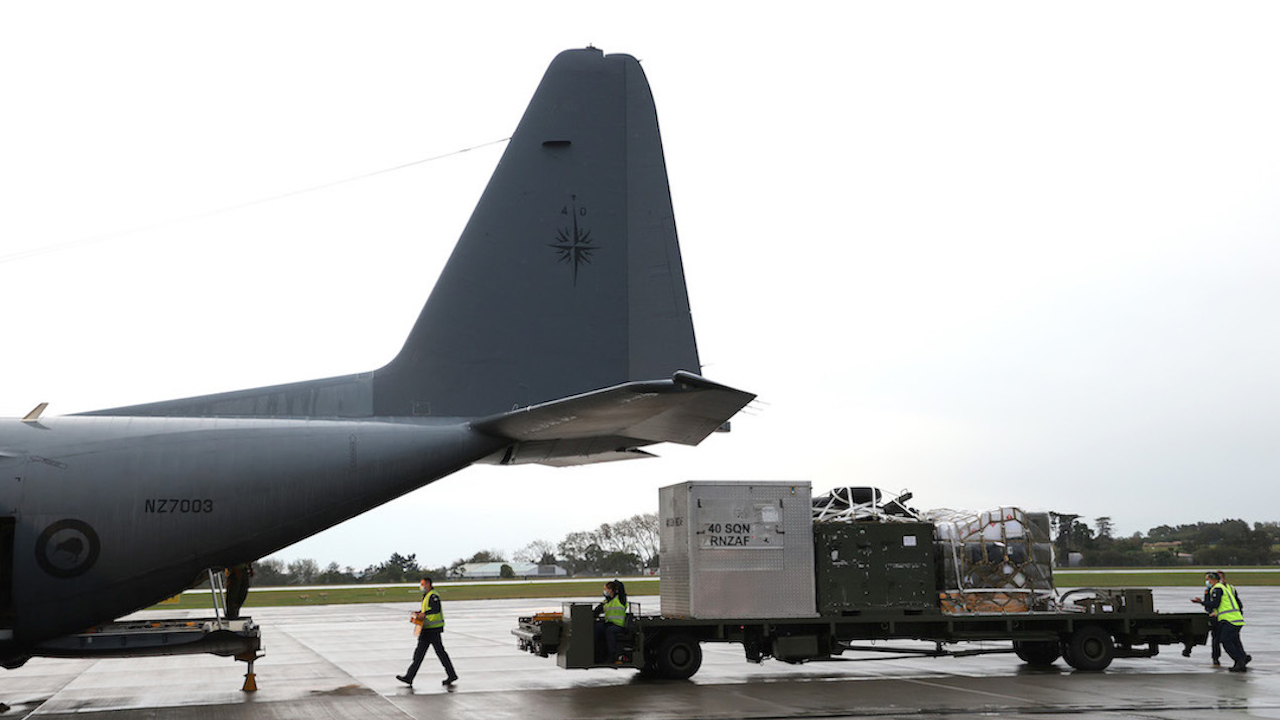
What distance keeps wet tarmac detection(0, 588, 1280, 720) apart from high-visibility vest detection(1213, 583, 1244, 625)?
0.88 m

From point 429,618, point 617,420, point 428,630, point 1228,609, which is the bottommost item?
point 1228,609

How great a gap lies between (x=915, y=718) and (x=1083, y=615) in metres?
5.67

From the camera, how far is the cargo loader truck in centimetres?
1491

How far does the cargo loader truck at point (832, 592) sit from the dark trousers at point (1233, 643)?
0.62 metres

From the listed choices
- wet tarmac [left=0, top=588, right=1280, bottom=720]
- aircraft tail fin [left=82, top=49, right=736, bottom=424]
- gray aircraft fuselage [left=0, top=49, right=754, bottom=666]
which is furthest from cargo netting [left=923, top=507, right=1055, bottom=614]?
aircraft tail fin [left=82, top=49, right=736, bottom=424]

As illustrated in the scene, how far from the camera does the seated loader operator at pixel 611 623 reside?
14.6 metres

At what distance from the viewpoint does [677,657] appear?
1507 cm

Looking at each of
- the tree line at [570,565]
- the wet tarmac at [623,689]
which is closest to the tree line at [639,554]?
the tree line at [570,565]

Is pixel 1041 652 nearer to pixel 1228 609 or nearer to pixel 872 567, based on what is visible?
pixel 1228 609

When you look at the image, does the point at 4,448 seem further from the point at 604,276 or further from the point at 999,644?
the point at 999,644

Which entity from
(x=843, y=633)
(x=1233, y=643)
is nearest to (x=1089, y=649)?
(x=1233, y=643)

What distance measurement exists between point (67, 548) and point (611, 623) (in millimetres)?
6863

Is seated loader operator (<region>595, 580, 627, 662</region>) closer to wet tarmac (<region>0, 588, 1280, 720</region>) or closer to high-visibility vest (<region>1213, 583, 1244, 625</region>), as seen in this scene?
wet tarmac (<region>0, 588, 1280, 720</region>)

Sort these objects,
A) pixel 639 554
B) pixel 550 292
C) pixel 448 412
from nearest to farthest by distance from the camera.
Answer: pixel 448 412, pixel 550 292, pixel 639 554
